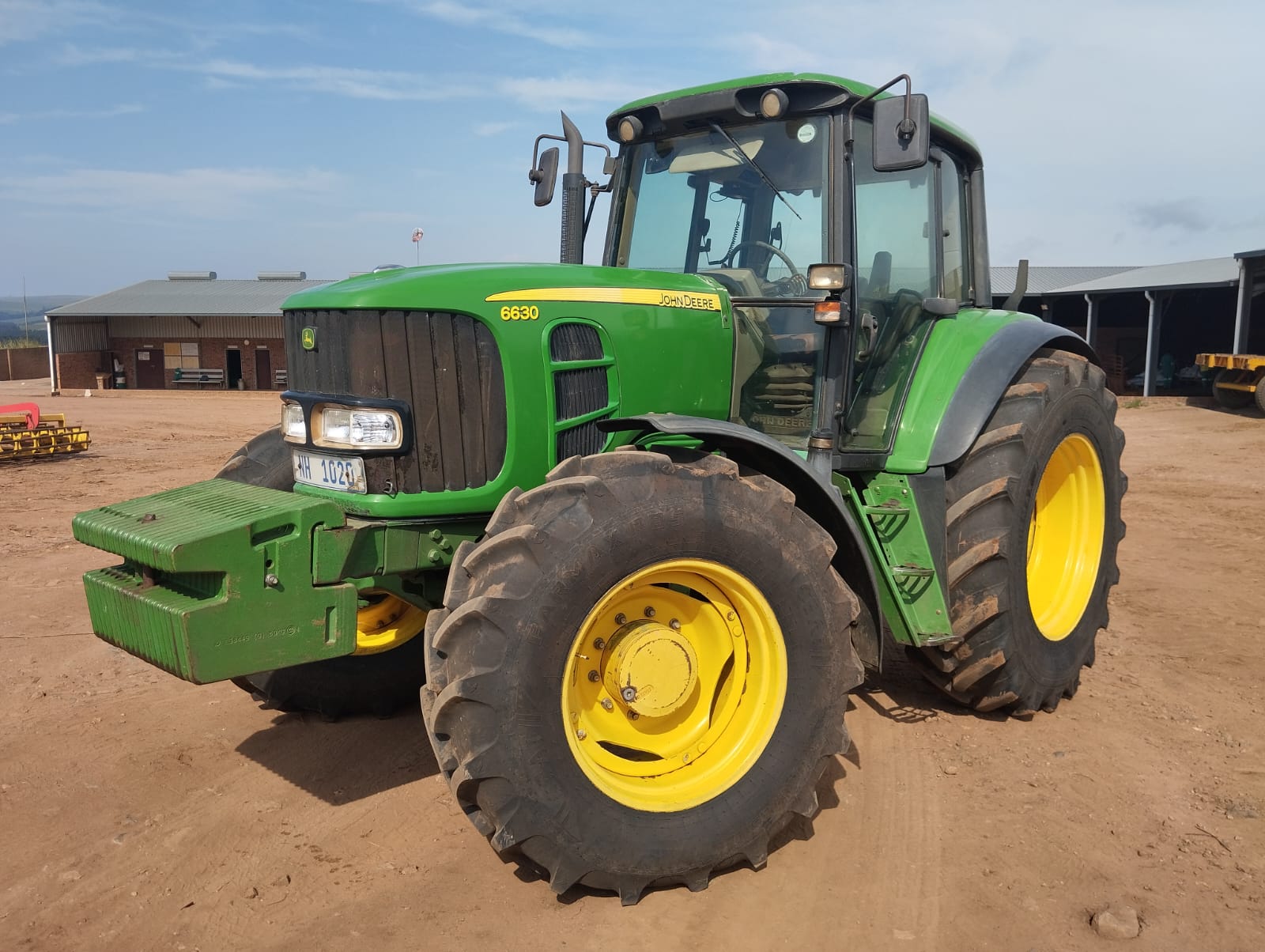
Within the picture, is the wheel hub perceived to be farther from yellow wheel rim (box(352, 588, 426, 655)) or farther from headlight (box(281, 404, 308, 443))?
headlight (box(281, 404, 308, 443))

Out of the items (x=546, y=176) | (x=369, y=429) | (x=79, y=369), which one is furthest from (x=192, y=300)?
(x=369, y=429)

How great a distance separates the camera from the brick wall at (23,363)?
131ft

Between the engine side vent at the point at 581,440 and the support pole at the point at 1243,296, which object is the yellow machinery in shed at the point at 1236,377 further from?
the engine side vent at the point at 581,440

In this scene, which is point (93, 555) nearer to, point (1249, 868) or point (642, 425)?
point (642, 425)

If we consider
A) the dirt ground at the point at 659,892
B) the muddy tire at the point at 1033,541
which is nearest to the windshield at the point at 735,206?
the muddy tire at the point at 1033,541

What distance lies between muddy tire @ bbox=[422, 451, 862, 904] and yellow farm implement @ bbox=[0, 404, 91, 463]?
1377 cm

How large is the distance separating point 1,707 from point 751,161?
4.32 m

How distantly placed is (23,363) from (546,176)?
4332 cm

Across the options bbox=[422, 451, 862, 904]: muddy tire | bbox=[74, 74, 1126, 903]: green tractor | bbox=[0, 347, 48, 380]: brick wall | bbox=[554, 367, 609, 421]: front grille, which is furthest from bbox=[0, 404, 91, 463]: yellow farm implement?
bbox=[0, 347, 48, 380]: brick wall

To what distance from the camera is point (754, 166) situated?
4.43 metres

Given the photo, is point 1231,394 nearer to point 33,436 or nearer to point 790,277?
point 790,277

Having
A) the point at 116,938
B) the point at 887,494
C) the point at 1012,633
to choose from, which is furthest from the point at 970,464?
the point at 116,938

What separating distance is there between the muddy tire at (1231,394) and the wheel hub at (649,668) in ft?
67.6

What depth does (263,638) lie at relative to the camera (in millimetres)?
3182
